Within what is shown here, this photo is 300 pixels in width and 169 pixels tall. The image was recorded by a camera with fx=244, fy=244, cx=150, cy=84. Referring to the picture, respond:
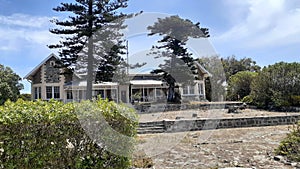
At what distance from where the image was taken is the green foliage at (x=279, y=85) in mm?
16297

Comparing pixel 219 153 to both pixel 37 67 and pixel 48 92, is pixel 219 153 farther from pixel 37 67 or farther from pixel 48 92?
pixel 37 67

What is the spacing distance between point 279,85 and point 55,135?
1685 centimetres

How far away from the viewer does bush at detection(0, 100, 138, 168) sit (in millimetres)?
3199

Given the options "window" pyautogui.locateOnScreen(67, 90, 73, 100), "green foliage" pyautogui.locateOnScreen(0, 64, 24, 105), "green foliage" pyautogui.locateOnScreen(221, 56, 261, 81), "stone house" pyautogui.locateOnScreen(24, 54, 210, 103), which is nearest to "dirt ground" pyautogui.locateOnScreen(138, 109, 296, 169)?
"stone house" pyautogui.locateOnScreen(24, 54, 210, 103)

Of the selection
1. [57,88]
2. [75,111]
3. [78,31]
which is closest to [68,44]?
[78,31]

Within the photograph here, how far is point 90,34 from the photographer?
17.4 m

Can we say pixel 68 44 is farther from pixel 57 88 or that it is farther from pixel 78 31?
pixel 57 88

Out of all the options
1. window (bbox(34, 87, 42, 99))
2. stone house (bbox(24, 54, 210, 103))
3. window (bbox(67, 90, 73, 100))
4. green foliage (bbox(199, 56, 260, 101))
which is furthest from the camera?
green foliage (bbox(199, 56, 260, 101))

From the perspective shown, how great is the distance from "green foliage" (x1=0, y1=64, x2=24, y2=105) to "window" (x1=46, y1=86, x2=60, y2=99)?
3788 millimetres

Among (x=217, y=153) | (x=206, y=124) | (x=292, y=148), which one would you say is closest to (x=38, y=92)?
(x=206, y=124)

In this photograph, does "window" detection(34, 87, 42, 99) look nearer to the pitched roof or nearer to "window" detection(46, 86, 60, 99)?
"window" detection(46, 86, 60, 99)

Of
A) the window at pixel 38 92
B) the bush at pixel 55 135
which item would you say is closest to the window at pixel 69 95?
the window at pixel 38 92

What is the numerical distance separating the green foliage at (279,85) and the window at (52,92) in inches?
701

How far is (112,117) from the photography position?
3652mm
